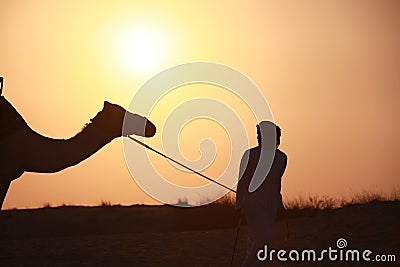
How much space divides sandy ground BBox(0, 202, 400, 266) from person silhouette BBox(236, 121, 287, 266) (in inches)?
76.8

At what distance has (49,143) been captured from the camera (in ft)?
46.0

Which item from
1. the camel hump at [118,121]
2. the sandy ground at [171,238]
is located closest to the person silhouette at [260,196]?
the sandy ground at [171,238]

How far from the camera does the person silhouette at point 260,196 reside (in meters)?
12.0

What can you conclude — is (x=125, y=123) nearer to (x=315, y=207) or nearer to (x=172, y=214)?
(x=315, y=207)

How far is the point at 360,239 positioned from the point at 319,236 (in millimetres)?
1010

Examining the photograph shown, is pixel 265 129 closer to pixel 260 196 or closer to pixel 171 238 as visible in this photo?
pixel 260 196

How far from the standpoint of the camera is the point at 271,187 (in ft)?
39.6

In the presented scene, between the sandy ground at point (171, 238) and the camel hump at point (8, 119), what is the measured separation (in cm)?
293

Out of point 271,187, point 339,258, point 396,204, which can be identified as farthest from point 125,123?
point 396,204

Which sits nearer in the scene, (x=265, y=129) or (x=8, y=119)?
(x=265, y=129)

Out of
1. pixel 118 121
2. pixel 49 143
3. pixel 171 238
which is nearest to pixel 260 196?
pixel 118 121

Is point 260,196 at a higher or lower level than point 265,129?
lower

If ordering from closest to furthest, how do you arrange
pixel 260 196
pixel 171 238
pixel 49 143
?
pixel 260 196, pixel 49 143, pixel 171 238

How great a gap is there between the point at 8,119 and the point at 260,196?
161 inches
